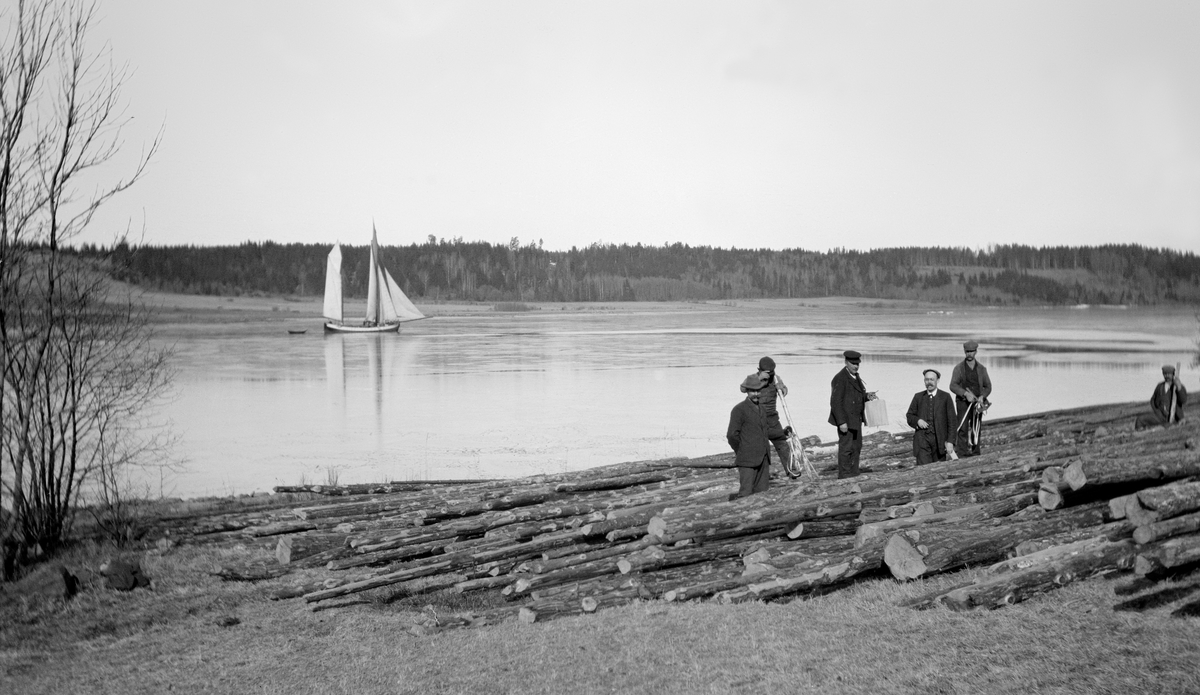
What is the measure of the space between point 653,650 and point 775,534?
2.15 metres

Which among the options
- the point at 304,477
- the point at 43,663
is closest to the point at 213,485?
the point at 304,477

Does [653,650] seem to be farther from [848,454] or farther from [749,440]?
[848,454]

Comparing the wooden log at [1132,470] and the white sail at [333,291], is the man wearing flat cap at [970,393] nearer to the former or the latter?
the wooden log at [1132,470]

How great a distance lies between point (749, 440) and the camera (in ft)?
29.1

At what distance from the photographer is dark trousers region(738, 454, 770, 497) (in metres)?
8.91

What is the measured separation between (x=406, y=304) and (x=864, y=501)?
78184 mm

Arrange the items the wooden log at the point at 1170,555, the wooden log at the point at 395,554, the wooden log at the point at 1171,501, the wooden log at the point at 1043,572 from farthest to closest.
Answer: the wooden log at the point at 395,554 → the wooden log at the point at 1171,501 → the wooden log at the point at 1043,572 → the wooden log at the point at 1170,555

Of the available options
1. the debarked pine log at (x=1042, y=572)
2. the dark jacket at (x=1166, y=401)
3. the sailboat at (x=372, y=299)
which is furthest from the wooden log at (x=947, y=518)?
the sailboat at (x=372, y=299)

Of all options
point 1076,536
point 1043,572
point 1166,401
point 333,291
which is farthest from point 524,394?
point 333,291

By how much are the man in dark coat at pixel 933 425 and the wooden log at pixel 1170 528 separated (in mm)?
3779

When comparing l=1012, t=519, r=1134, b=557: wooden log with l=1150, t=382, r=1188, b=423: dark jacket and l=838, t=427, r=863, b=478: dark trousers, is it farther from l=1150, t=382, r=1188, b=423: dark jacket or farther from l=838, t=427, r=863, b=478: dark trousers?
l=1150, t=382, r=1188, b=423: dark jacket

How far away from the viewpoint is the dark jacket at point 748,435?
28.8 feet

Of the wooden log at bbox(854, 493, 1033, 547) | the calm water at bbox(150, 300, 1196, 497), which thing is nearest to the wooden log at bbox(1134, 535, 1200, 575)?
the wooden log at bbox(854, 493, 1033, 547)

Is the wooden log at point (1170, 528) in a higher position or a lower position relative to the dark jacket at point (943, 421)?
lower
